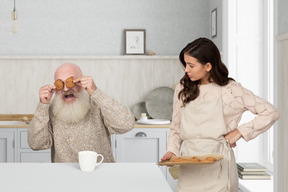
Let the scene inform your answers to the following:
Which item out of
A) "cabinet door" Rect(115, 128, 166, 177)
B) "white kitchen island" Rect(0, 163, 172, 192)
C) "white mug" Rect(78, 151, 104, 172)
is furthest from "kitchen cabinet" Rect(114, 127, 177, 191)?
"white mug" Rect(78, 151, 104, 172)

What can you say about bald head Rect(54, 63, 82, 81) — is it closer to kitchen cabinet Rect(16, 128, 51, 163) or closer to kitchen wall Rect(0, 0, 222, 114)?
kitchen cabinet Rect(16, 128, 51, 163)

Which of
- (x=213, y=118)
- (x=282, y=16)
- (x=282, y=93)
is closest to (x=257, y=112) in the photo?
(x=213, y=118)

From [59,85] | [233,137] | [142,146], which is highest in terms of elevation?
[59,85]

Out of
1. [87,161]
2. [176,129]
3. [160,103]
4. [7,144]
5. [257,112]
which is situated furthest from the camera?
[160,103]

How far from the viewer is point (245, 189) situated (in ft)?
9.00

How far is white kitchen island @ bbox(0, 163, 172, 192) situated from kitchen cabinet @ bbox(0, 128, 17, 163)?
185 centimetres

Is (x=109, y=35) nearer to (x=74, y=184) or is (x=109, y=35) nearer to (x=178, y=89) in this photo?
(x=178, y=89)

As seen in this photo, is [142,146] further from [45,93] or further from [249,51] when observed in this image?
[45,93]

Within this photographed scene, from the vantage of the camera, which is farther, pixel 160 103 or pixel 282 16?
pixel 160 103

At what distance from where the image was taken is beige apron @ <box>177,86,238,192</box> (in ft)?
6.00

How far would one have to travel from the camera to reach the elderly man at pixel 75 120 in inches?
84.3

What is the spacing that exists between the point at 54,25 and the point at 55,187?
306 centimetres

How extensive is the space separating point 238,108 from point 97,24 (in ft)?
8.86

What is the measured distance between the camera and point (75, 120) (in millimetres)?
2236
